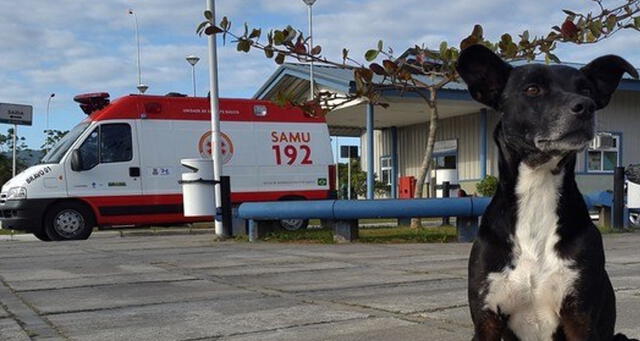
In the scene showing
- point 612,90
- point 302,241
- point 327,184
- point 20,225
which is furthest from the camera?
point 327,184

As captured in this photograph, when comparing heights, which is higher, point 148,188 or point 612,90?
point 612,90

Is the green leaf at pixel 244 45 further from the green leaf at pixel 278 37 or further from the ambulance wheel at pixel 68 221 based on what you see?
the ambulance wheel at pixel 68 221

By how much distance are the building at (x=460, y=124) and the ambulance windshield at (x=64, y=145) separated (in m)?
7.50

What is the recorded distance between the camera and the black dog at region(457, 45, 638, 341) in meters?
2.75

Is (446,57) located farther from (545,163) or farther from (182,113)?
(182,113)

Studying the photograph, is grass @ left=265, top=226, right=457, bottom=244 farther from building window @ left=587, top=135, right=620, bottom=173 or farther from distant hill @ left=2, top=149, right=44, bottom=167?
distant hill @ left=2, top=149, right=44, bottom=167

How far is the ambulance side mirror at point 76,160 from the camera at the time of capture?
45.0 ft

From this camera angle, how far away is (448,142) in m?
25.3

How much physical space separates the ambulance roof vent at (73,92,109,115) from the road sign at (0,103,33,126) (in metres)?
12.0

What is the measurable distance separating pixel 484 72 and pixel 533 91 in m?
0.31

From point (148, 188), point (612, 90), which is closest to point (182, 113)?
point (148, 188)

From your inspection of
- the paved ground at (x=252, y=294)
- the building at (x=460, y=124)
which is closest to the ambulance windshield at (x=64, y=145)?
the paved ground at (x=252, y=294)

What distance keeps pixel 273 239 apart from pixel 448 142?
14413 millimetres

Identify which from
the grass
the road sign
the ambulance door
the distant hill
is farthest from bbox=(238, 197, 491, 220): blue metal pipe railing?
the distant hill
